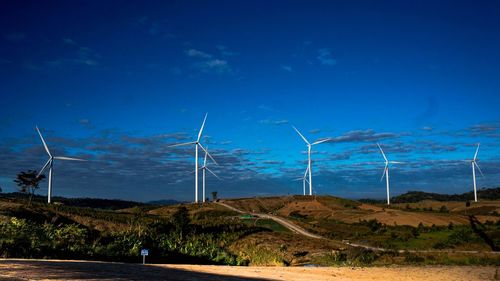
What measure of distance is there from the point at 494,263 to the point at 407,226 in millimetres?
66158

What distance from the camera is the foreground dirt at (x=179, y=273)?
1817cm

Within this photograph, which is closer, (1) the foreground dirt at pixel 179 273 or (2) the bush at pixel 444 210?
(1) the foreground dirt at pixel 179 273

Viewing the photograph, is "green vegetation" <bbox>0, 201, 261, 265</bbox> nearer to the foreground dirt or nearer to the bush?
the foreground dirt

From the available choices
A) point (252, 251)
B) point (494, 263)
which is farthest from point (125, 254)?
point (494, 263)

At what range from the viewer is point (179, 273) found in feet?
76.0

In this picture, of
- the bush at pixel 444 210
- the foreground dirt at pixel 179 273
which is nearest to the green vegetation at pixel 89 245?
the foreground dirt at pixel 179 273

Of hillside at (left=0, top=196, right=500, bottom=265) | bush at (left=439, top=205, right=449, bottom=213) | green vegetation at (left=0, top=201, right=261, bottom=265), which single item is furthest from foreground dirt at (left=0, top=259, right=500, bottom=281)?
bush at (left=439, top=205, right=449, bottom=213)

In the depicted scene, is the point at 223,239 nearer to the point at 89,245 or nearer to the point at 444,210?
the point at 89,245

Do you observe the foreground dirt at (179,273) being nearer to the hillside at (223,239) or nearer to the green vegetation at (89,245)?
the green vegetation at (89,245)

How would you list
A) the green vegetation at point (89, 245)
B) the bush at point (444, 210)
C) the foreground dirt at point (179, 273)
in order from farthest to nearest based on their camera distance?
the bush at point (444, 210)
the green vegetation at point (89, 245)
the foreground dirt at point (179, 273)

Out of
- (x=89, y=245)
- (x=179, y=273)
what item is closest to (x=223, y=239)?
(x=89, y=245)

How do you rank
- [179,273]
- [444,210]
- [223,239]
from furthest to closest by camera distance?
1. [444,210]
2. [223,239]
3. [179,273]

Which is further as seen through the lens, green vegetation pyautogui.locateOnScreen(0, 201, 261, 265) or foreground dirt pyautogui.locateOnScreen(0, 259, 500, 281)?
green vegetation pyautogui.locateOnScreen(0, 201, 261, 265)

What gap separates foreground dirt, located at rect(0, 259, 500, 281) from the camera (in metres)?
18.2
